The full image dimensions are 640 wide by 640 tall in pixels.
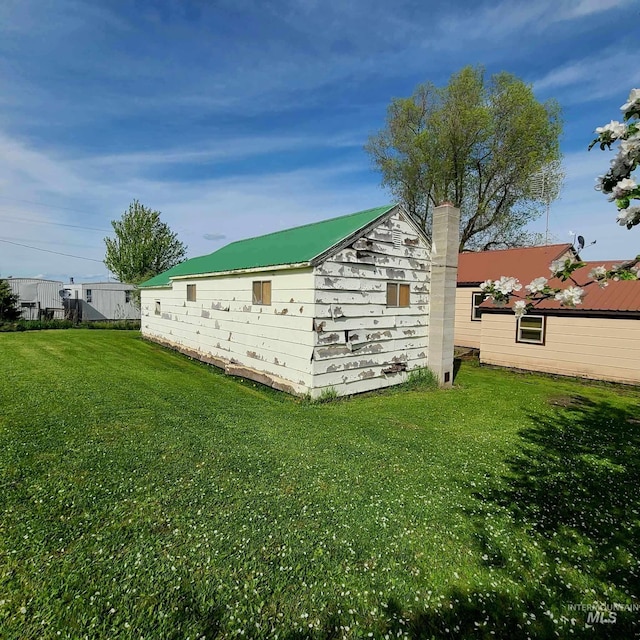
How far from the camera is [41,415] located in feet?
19.6

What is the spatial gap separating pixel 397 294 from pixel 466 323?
903 cm

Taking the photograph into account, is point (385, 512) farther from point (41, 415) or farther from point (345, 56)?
point (345, 56)

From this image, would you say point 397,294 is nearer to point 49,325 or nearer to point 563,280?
point 563,280

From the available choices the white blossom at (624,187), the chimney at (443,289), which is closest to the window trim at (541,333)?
the chimney at (443,289)

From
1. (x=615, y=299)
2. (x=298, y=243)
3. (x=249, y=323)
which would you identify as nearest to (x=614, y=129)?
(x=298, y=243)

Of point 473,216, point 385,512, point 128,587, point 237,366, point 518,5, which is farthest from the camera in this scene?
point 473,216

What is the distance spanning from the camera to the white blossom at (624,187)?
188 cm

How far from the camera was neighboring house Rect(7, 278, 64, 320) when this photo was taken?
28.1 metres

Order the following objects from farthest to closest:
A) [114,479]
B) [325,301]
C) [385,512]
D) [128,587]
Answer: [325,301] → [114,479] → [385,512] → [128,587]

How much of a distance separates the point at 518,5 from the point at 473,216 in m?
14.9

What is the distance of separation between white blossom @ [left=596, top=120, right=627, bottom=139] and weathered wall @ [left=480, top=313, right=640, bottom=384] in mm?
12267

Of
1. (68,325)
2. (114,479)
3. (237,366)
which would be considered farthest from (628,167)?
(68,325)

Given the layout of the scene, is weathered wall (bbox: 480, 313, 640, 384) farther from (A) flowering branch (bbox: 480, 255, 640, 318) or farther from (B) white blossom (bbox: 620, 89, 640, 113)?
(B) white blossom (bbox: 620, 89, 640, 113)

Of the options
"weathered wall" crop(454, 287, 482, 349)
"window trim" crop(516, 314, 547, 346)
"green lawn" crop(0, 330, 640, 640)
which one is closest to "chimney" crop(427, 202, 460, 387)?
"green lawn" crop(0, 330, 640, 640)
